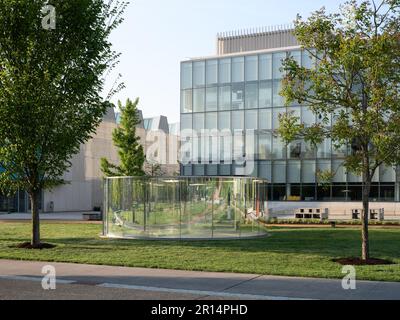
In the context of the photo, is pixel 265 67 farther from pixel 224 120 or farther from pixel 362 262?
pixel 362 262

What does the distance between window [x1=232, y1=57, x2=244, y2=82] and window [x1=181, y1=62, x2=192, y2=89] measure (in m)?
3.86

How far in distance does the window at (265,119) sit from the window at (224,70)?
4.07m

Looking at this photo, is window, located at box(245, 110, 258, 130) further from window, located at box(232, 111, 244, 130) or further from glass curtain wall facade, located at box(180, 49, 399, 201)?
window, located at box(232, 111, 244, 130)

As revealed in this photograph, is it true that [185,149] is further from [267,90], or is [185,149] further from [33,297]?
[33,297]

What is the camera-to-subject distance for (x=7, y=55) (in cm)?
1966

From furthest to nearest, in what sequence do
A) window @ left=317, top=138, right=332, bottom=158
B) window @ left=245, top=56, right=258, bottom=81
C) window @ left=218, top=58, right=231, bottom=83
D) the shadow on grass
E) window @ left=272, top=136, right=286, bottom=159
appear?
window @ left=218, top=58, right=231, bottom=83, window @ left=245, top=56, right=258, bottom=81, window @ left=272, top=136, right=286, bottom=159, window @ left=317, top=138, right=332, bottom=158, the shadow on grass

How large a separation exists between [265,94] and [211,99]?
4.65 m

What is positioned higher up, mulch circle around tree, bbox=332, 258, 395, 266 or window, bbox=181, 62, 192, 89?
window, bbox=181, 62, 192, 89

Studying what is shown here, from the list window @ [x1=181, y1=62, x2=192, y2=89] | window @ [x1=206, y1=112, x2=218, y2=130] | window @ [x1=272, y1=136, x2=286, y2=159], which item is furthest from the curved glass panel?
window @ [x1=181, y1=62, x2=192, y2=89]

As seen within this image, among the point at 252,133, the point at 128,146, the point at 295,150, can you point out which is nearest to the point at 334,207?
the point at 295,150

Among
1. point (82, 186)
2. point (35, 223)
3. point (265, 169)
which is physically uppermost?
point (265, 169)

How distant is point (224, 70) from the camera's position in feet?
150

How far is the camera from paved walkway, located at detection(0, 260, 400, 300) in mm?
10445

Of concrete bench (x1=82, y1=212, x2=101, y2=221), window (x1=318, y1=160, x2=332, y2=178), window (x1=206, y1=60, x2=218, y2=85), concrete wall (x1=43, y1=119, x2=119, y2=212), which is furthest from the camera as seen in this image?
concrete wall (x1=43, y1=119, x2=119, y2=212)
